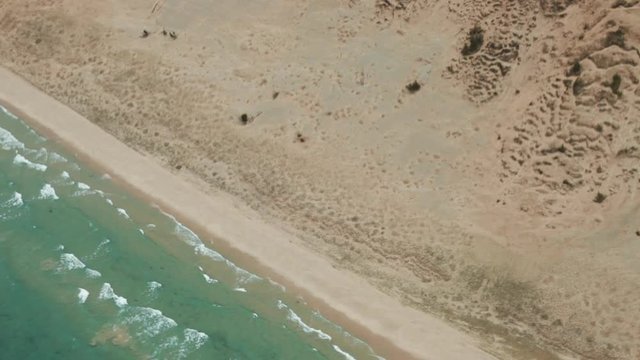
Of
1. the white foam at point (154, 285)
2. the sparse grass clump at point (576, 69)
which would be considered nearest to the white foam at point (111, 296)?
the white foam at point (154, 285)

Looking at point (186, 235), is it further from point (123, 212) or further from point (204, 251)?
point (123, 212)

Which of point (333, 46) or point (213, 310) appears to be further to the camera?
point (333, 46)

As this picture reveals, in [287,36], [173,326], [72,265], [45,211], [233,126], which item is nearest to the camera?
[173,326]

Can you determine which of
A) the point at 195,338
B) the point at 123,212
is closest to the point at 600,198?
the point at 195,338

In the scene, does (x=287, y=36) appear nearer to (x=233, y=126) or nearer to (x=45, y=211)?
(x=233, y=126)

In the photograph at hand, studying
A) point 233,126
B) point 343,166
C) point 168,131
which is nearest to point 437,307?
point 343,166

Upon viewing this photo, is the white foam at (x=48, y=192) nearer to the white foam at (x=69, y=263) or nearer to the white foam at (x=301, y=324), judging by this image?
the white foam at (x=69, y=263)

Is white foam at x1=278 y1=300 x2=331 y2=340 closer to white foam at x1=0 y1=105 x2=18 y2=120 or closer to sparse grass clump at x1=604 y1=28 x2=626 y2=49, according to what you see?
sparse grass clump at x1=604 y1=28 x2=626 y2=49
